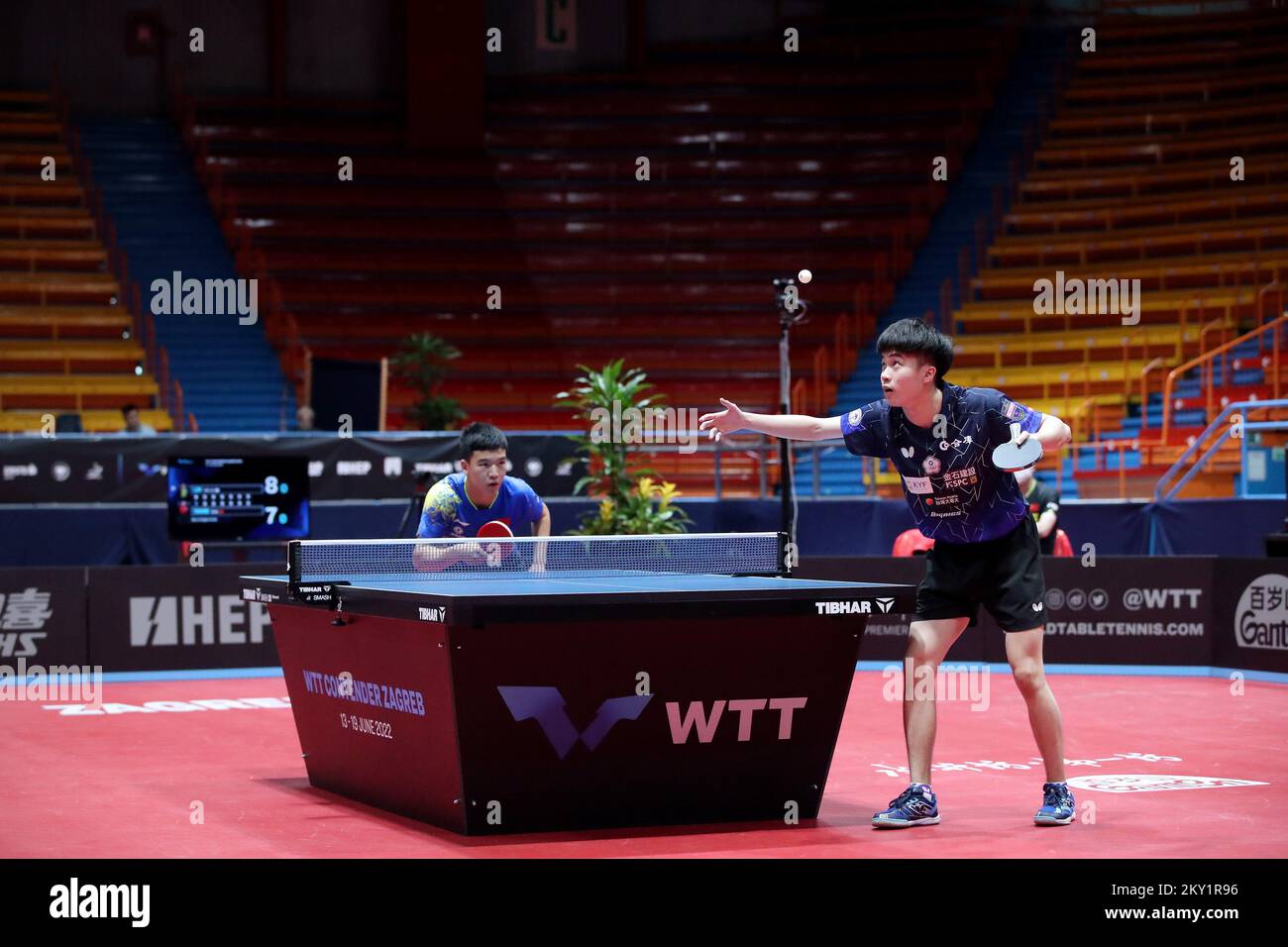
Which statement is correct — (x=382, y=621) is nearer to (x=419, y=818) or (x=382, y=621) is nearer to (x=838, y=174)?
(x=419, y=818)

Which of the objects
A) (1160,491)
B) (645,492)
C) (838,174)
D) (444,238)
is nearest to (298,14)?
(444,238)

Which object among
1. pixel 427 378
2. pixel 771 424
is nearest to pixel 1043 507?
pixel 771 424

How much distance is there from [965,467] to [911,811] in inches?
53.0

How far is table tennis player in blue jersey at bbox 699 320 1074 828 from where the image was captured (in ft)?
20.4

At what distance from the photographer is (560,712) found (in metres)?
6.00

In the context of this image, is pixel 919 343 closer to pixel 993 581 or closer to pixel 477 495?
pixel 993 581

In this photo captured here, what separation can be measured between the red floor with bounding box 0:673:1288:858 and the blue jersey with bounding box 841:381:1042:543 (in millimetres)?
1182

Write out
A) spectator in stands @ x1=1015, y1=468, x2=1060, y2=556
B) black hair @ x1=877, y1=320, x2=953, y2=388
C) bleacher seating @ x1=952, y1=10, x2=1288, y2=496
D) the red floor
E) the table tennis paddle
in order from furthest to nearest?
1. bleacher seating @ x1=952, y1=10, x2=1288, y2=496
2. spectator in stands @ x1=1015, y1=468, x2=1060, y2=556
3. the table tennis paddle
4. black hair @ x1=877, y1=320, x2=953, y2=388
5. the red floor

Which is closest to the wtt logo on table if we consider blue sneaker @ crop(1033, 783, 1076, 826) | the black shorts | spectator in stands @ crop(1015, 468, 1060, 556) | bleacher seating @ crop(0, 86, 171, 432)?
the black shorts

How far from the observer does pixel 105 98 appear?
1093 inches

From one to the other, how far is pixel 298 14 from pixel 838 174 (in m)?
9.71

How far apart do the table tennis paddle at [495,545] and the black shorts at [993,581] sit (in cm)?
191

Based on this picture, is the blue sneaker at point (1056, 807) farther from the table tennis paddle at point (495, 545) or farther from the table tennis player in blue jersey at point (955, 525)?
the table tennis paddle at point (495, 545)

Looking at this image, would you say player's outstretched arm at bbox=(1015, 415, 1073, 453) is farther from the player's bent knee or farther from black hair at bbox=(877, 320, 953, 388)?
the player's bent knee
